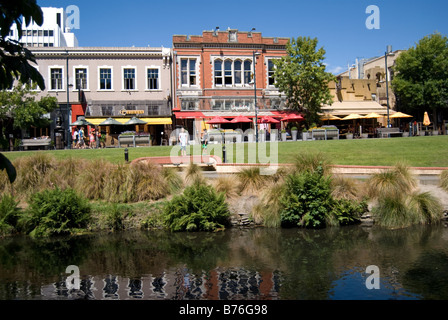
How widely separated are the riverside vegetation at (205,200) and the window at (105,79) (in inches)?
1048

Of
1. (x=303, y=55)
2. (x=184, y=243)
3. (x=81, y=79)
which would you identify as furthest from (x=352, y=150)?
(x=81, y=79)

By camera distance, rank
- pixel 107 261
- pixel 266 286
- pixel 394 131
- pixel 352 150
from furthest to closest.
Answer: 1. pixel 394 131
2. pixel 352 150
3. pixel 107 261
4. pixel 266 286

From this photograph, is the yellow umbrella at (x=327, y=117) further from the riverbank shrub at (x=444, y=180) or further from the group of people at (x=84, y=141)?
the riverbank shrub at (x=444, y=180)

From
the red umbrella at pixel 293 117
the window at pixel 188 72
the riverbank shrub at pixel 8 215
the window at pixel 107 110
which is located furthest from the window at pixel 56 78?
the riverbank shrub at pixel 8 215

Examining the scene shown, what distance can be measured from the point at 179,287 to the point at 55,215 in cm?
645

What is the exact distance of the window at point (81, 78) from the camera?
39.9m

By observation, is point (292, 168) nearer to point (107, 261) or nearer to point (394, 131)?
point (107, 261)

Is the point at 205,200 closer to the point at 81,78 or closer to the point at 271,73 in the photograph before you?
the point at 81,78

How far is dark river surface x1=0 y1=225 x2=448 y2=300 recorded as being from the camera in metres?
7.88

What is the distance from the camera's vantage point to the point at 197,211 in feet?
42.6

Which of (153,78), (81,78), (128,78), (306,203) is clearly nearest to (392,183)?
(306,203)
